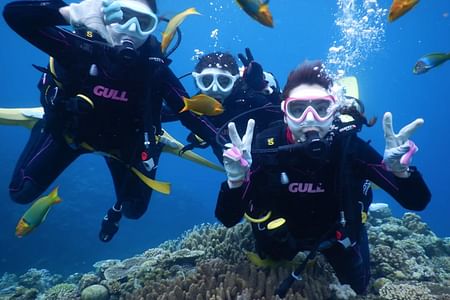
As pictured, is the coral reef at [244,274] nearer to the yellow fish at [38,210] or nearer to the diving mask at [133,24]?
the yellow fish at [38,210]

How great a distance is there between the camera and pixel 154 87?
4.56 meters

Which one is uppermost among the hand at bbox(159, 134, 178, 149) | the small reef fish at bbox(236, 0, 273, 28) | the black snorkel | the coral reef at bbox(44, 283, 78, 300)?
the hand at bbox(159, 134, 178, 149)

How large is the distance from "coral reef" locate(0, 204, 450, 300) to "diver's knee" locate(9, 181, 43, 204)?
187 centimetres

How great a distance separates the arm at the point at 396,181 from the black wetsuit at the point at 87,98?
2.03 metres

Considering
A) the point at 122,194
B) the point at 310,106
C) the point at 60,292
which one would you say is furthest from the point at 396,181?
the point at 60,292

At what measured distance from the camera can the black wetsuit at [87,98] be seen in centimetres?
400

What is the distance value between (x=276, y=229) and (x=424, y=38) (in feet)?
159

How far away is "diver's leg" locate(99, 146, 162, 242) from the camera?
5254mm

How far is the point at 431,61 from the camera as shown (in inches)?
161

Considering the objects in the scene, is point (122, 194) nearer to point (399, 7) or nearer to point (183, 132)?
point (399, 7)

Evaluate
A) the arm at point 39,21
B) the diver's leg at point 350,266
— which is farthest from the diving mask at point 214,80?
the diver's leg at point 350,266

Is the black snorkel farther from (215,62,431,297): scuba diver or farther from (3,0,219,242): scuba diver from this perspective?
(215,62,431,297): scuba diver

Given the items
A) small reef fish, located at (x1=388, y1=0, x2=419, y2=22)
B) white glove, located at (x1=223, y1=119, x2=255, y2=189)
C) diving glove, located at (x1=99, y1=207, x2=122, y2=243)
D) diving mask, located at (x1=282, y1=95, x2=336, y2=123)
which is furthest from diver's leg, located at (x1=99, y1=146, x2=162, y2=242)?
small reef fish, located at (x1=388, y1=0, x2=419, y2=22)

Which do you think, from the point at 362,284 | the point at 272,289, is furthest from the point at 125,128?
the point at 362,284
